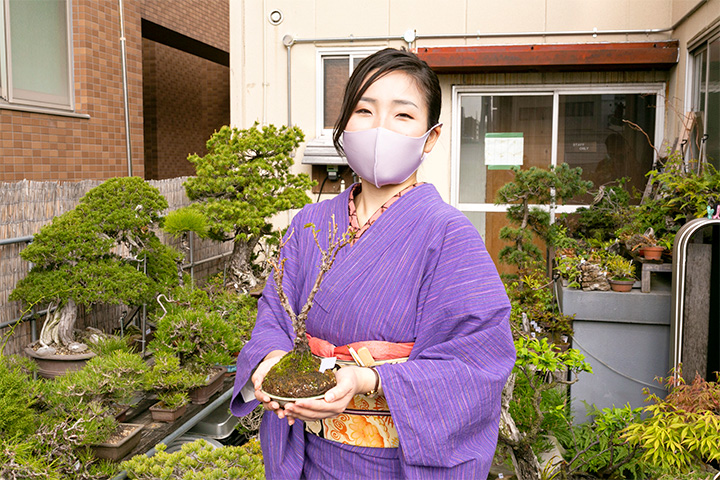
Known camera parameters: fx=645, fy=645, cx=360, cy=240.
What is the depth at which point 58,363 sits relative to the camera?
11.1ft

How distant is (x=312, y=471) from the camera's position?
1677mm

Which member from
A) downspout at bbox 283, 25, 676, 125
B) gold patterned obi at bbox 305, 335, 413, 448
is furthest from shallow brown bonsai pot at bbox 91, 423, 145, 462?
downspout at bbox 283, 25, 676, 125

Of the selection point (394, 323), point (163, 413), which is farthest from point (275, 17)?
point (394, 323)

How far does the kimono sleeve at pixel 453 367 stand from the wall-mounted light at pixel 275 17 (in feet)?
18.5

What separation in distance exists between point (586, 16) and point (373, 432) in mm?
5643

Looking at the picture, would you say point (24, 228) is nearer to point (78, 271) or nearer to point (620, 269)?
point (78, 271)

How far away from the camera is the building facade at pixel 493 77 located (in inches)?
235

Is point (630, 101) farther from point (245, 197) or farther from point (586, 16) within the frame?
point (245, 197)

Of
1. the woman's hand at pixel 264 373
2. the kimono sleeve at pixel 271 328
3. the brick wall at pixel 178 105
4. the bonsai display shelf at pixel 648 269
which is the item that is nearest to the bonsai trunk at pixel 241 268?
the bonsai display shelf at pixel 648 269

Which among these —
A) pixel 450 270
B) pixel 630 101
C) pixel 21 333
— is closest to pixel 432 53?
pixel 630 101

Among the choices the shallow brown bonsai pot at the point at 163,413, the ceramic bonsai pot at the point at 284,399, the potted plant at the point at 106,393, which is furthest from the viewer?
the shallow brown bonsai pot at the point at 163,413

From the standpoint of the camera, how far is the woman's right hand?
1.40 meters

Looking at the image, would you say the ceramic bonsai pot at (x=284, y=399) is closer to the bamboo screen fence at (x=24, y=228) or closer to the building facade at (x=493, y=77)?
the bamboo screen fence at (x=24, y=228)

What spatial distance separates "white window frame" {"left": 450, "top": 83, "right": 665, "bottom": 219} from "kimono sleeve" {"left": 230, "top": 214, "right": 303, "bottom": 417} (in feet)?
14.8
